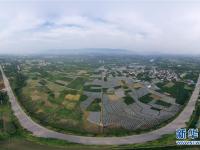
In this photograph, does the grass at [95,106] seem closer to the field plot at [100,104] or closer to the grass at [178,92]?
the field plot at [100,104]

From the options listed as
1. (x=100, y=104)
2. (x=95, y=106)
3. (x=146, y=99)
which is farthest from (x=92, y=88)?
(x=146, y=99)

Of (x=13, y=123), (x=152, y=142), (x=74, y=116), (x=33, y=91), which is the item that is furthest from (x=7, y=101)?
(x=152, y=142)

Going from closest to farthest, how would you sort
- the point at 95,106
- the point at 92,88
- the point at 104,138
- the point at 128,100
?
the point at 104,138 → the point at 95,106 → the point at 128,100 → the point at 92,88

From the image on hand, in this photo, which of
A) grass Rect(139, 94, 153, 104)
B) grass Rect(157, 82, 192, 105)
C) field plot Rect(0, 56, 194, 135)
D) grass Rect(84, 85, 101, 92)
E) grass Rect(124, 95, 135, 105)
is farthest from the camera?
grass Rect(84, 85, 101, 92)

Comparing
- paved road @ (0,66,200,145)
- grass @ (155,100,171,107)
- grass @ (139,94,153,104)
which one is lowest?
paved road @ (0,66,200,145)

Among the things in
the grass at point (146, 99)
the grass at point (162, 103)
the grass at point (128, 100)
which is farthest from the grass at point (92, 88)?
the grass at point (162, 103)

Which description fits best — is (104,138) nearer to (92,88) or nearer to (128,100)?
(128,100)

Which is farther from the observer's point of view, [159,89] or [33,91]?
[159,89]

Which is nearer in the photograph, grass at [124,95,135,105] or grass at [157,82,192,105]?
grass at [124,95,135,105]

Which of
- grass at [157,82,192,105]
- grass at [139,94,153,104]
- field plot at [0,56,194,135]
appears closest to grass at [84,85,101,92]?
field plot at [0,56,194,135]

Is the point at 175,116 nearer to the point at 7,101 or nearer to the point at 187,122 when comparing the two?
the point at 187,122

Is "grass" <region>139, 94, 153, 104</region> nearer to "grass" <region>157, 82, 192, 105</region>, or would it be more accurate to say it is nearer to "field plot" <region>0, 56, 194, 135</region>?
"field plot" <region>0, 56, 194, 135</region>
